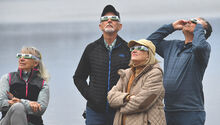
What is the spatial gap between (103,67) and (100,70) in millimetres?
40

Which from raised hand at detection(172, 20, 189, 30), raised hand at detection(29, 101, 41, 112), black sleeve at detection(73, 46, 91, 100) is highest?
raised hand at detection(172, 20, 189, 30)

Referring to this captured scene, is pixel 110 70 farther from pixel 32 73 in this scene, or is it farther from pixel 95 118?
pixel 32 73

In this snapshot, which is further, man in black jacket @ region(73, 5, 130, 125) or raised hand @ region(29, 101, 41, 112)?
raised hand @ region(29, 101, 41, 112)

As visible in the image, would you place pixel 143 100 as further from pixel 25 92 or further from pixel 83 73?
pixel 25 92

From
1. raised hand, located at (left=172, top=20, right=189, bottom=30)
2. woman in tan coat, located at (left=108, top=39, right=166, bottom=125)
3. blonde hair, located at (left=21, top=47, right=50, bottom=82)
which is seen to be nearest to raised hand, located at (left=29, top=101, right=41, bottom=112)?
blonde hair, located at (left=21, top=47, right=50, bottom=82)

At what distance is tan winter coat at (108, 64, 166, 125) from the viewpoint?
152 inches

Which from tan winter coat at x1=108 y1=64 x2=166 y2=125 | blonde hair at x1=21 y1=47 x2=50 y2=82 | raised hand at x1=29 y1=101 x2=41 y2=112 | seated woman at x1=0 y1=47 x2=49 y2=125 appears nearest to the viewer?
tan winter coat at x1=108 y1=64 x2=166 y2=125

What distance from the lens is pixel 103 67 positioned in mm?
4383

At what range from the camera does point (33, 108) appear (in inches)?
175

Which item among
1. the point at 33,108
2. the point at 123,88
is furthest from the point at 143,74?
the point at 33,108

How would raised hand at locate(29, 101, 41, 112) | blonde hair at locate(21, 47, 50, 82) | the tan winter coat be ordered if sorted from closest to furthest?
the tan winter coat
raised hand at locate(29, 101, 41, 112)
blonde hair at locate(21, 47, 50, 82)

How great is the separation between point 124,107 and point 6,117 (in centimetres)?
113

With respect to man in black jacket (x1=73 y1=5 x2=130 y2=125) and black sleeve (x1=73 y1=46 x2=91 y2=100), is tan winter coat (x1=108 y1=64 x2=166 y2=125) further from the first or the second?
black sleeve (x1=73 y1=46 x2=91 y2=100)

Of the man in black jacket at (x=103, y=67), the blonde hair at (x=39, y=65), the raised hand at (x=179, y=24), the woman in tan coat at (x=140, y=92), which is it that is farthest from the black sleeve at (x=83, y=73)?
the raised hand at (x=179, y=24)
